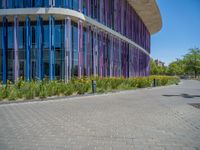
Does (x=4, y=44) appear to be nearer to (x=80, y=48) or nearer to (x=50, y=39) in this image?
(x=50, y=39)

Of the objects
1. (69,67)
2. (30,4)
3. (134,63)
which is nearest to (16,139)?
(69,67)

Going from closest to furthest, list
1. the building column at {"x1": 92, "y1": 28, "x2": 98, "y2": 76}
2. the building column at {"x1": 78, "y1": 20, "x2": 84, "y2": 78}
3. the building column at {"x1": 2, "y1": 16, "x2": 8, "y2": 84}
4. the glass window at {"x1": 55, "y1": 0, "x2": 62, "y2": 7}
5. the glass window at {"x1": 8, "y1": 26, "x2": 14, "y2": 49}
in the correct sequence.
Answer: the glass window at {"x1": 55, "y1": 0, "x2": 62, "y2": 7}, the building column at {"x1": 2, "y1": 16, "x2": 8, "y2": 84}, the building column at {"x1": 78, "y1": 20, "x2": 84, "y2": 78}, the glass window at {"x1": 8, "y1": 26, "x2": 14, "y2": 49}, the building column at {"x1": 92, "y1": 28, "x2": 98, "y2": 76}

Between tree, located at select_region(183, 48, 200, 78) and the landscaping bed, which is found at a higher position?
tree, located at select_region(183, 48, 200, 78)

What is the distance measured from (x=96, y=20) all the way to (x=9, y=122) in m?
26.0

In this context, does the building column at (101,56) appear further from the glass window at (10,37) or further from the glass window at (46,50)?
the glass window at (10,37)

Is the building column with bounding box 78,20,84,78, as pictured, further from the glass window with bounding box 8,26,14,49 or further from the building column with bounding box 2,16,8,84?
the building column with bounding box 2,16,8,84

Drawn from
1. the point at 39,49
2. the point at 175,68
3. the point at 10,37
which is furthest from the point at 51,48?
the point at 175,68

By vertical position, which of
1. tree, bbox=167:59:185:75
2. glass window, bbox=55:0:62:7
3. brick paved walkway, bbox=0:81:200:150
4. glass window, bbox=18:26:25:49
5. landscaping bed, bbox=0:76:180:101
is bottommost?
brick paved walkway, bbox=0:81:200:150

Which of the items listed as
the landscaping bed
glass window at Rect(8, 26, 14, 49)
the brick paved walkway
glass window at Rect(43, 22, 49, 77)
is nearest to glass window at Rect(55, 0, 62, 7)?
glass window at Rect(43, 22, 49, 77)

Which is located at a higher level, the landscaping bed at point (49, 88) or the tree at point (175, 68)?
the tree at point (175, 68)

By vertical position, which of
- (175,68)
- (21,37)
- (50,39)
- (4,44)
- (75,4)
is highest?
(75,4)

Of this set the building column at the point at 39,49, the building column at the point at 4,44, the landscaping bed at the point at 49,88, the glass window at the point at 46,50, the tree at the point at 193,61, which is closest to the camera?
the landscaping bed at the point at 49,88

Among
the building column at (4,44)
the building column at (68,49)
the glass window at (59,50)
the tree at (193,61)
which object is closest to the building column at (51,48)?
the glass window at (59,50)

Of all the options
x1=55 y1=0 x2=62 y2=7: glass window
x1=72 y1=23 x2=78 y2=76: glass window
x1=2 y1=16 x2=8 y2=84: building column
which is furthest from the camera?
x1=72 y1=23 x2=78 y2=76: glass window
